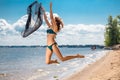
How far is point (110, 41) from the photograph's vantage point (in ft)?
381

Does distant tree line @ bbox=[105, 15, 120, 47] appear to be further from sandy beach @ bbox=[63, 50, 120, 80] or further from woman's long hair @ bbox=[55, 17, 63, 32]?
woman's long hair @ bbox=[55, 17, 63, 32]

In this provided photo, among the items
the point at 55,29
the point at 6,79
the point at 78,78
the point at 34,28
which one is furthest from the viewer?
the point at 6,79

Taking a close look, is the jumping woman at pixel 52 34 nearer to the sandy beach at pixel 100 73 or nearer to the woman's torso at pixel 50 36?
the woman's torso at pixel 50 36

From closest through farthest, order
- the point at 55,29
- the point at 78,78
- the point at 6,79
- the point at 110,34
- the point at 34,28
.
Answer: the point at 34,28
the point at 55,29
the point at 78,78
the point at 6,79
the point at 110,34

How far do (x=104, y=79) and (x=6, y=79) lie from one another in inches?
690

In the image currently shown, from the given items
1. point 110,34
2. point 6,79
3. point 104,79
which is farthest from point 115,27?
point 104,79

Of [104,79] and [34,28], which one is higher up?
[34,28]

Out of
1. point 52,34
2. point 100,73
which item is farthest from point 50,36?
point 100,73

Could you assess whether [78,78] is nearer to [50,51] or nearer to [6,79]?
[6,79]

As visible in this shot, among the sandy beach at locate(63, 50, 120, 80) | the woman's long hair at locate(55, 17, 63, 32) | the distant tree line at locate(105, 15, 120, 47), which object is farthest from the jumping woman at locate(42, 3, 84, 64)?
the distant tree line at locate(105, 15, 120, 47)

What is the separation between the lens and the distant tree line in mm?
114062

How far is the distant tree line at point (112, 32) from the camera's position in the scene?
374ft

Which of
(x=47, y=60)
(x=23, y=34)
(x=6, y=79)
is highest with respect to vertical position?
(x=23, y=34)

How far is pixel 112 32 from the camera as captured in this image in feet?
376
